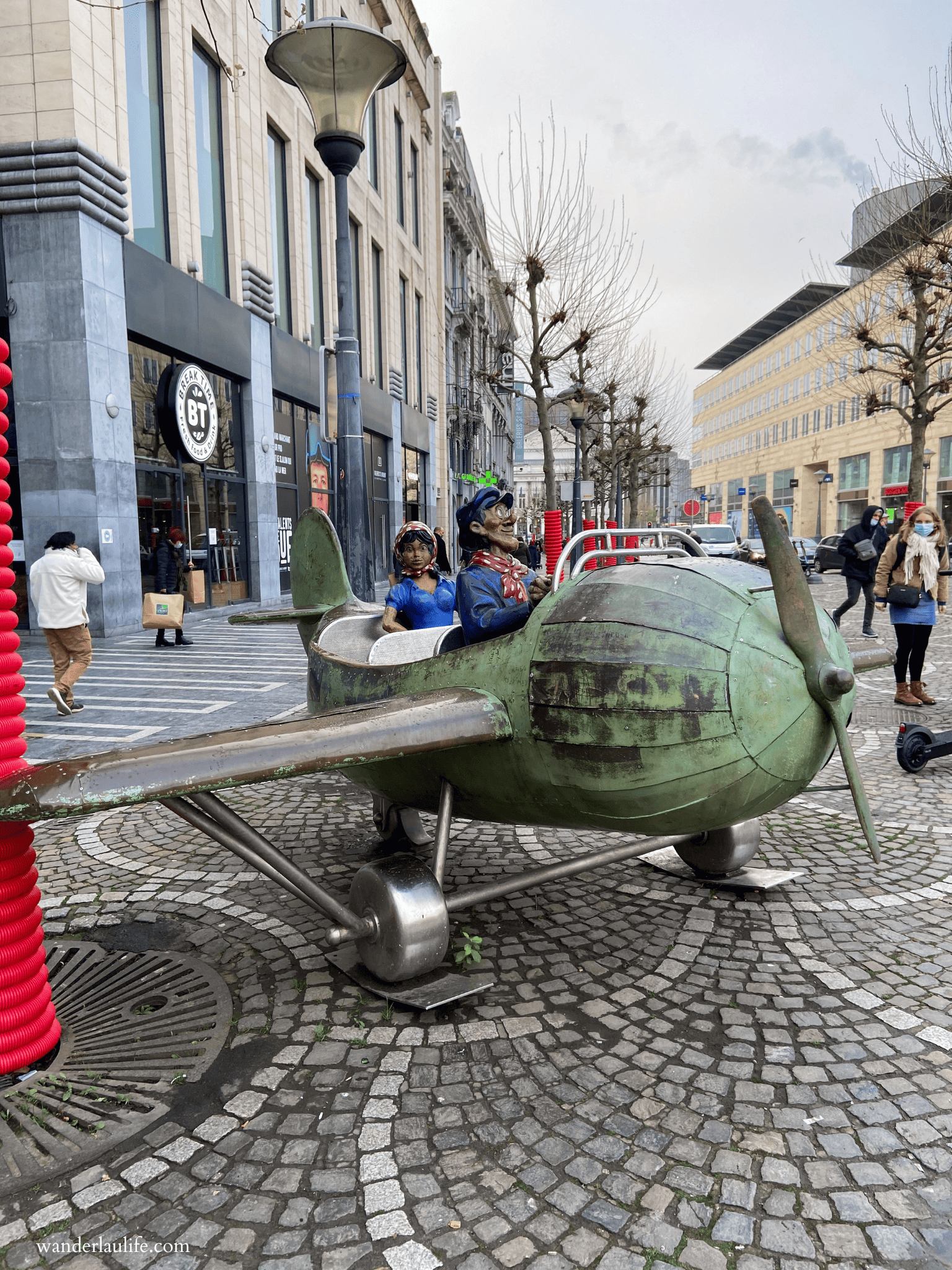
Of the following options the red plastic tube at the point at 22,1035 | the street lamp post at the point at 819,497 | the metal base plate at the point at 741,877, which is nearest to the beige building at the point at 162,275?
the metal base plate at the point at 741,877

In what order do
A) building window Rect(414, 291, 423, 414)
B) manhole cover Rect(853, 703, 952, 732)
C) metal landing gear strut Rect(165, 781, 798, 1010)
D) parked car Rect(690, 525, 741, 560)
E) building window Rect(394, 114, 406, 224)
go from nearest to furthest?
metal landing gear strut Rect(165, 781, 798, 1010)
manhole cover Rect(853, 703, 952, 732)
parked car Rect(690, 525, 741, 560)
building window Rect(394, 114, 406, 224)
building window Rect(414, 291, 423, 414)

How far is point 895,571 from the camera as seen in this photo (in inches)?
296

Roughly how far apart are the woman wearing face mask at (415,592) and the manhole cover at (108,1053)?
2120 mm

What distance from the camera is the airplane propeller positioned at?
2539mm

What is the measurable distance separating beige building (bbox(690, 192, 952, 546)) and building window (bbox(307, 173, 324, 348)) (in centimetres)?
2250

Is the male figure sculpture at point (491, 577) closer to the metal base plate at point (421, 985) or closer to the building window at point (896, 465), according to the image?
the metal base plate at point (421, 985)

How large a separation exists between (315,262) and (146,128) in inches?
282

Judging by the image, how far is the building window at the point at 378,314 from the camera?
2526 centimetres

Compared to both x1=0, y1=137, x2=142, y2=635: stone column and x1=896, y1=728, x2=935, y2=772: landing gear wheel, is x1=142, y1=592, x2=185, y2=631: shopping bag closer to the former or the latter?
x1=0, y1=137, x2=142, y2=635: stone column

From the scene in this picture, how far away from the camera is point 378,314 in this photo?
25.6 metres

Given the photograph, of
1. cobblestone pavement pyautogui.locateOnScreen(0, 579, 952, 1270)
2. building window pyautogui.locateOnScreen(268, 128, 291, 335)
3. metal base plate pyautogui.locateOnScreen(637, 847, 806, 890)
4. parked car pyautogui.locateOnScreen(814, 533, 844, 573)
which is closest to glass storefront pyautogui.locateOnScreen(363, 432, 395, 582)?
building window pyautogui.locateOnScreen(268, 128, 291, 335)

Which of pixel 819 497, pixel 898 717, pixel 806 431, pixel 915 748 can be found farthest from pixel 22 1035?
pixel 806 431

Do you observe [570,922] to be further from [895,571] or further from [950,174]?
[950,174]

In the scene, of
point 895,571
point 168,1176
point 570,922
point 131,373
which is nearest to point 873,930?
point 570,922
